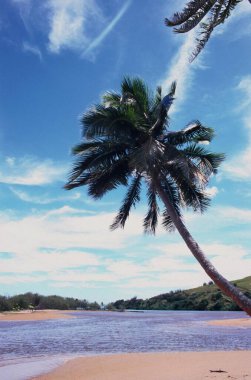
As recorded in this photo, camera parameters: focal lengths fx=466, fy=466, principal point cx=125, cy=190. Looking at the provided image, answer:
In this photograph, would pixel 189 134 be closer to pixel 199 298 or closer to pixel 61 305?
pixel 61 305

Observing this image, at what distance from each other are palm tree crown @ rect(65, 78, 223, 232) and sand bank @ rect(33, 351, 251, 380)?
18.7 feet

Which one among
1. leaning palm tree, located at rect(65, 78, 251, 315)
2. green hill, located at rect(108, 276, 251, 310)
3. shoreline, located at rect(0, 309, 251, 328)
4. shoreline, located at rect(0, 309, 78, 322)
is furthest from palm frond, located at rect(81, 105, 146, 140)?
green hill, located at rect(108, 276, 251, 310)

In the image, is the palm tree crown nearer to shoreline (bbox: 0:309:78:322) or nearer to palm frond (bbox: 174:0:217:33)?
palm frond (bbox: 174:0:217:33)

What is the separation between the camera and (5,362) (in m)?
20.0

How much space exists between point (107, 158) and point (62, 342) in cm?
1663

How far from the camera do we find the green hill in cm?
11486

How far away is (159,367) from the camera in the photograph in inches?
708

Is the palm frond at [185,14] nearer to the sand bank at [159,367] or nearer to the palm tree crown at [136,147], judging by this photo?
the palm tree crown at [136,147]

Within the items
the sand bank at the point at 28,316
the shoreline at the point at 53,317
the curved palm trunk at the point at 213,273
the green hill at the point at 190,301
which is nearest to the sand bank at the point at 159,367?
the curved palm trunk at the point at 213,273

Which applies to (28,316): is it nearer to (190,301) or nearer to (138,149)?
(138,149)

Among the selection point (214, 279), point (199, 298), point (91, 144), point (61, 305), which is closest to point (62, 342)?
point (91, 144)

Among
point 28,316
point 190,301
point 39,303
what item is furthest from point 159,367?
point 190,301

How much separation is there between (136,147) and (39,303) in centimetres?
9946

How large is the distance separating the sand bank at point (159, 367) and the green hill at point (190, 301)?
275 feet
